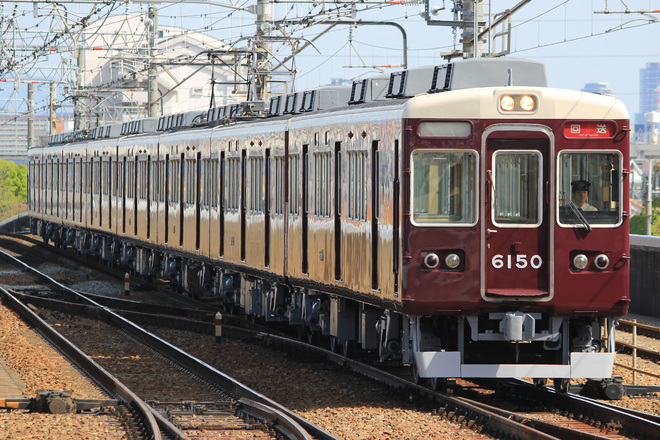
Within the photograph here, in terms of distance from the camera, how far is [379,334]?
12680mm

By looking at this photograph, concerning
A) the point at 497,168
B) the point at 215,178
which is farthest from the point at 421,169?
the point at 215,178

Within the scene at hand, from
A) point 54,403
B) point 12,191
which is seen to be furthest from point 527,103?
point 12,191

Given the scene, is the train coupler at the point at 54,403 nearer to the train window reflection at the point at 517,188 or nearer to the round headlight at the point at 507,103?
the train window reflection at the point at 517,188

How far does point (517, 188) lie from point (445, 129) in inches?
33.2

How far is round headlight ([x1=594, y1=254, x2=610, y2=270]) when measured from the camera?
36.1 feet

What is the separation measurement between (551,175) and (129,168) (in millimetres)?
18335

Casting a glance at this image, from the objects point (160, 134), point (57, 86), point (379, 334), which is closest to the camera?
point (379, 334)

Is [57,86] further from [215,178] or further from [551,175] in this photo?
[551,175]

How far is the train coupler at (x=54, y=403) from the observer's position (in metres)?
10.9

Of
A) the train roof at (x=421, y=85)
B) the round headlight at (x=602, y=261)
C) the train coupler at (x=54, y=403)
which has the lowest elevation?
the train coupler at (x=54, y=403)

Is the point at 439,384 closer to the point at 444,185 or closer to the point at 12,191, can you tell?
the point at 444,185

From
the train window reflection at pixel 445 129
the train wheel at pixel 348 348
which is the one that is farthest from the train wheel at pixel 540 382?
the train wheel at pixel 348 348

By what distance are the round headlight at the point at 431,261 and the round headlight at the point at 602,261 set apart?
143 centimetres

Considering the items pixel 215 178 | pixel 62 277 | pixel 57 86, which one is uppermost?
pixel 57 86
